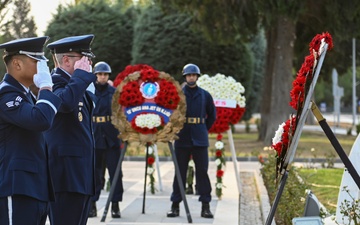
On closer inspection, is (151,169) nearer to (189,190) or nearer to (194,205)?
(189,190)

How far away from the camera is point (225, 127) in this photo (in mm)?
13719

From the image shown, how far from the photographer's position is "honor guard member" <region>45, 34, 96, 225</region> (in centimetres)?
640

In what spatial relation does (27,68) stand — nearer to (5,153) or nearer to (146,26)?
(5,153)

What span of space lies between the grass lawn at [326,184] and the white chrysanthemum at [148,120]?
8.51 ft

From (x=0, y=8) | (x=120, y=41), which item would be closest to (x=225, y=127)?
(x=0, y=8)

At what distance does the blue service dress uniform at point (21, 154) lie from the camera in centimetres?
530

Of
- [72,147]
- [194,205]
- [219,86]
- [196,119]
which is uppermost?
→ [219,86]

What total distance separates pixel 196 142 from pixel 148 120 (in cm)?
75

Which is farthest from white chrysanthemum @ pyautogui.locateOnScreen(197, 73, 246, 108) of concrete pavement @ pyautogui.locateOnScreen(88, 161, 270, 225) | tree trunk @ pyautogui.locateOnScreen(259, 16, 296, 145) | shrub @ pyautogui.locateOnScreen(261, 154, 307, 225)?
tree trunk @ pyautogui.locateOnScreen(259, 16, 296, 145)

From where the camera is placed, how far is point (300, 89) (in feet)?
21.2

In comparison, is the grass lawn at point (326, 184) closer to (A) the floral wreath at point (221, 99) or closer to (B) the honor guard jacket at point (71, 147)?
(A) the floral wreath at point (221, 99)

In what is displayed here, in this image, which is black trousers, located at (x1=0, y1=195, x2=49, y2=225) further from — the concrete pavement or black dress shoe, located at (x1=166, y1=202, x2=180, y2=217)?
black dress shoe, located at (x1=166, y1=202, x2=180, y2=217)

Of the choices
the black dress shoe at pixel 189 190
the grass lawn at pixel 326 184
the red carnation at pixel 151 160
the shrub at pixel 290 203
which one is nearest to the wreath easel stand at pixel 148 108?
the shrub at pixel 290 203

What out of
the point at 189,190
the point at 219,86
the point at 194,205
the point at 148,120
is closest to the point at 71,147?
the point at 148,120
